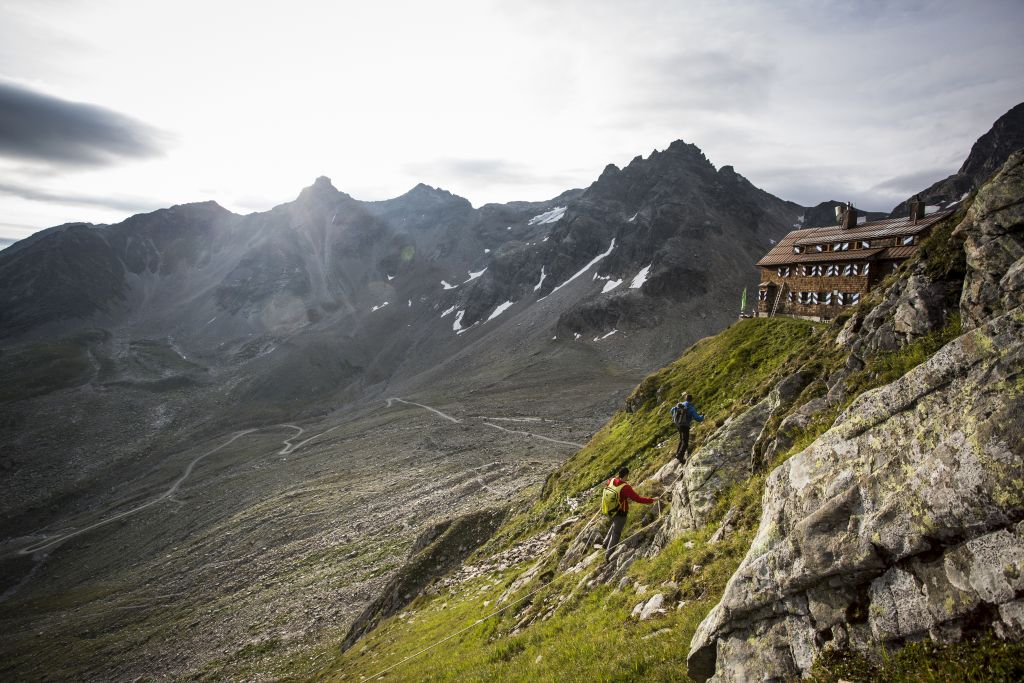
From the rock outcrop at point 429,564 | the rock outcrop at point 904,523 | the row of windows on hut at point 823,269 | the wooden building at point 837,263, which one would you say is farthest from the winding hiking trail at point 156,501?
the rock outcrop at point 904,523

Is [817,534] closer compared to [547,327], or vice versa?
[817,534]

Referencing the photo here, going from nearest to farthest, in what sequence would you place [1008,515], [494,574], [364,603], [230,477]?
[1008,515]
[494,574]
[364,603]
[230,477]

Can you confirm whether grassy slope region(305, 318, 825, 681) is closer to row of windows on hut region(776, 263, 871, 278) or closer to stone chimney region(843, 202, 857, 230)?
row of windows on hut region(776, 263, 871, 278)

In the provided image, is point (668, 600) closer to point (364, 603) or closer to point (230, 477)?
point (364, 603)

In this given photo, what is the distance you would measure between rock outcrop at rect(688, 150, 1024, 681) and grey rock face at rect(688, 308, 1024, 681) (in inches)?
0.7

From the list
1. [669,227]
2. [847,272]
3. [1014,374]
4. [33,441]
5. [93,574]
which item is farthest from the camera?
[669,227]

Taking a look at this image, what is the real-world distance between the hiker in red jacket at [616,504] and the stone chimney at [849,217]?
3887 cm

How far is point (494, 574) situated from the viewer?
26641 mm

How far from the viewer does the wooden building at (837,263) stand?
3575cm

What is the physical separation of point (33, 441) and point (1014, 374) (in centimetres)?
19213

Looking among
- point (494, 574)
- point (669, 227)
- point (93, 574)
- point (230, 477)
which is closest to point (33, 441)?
point (230, 477)

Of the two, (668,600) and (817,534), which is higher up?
(817,534)

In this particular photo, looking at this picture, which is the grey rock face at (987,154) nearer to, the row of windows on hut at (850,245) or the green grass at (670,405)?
the row of windows on hut at (850,245)

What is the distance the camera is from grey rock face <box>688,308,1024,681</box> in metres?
6.36
